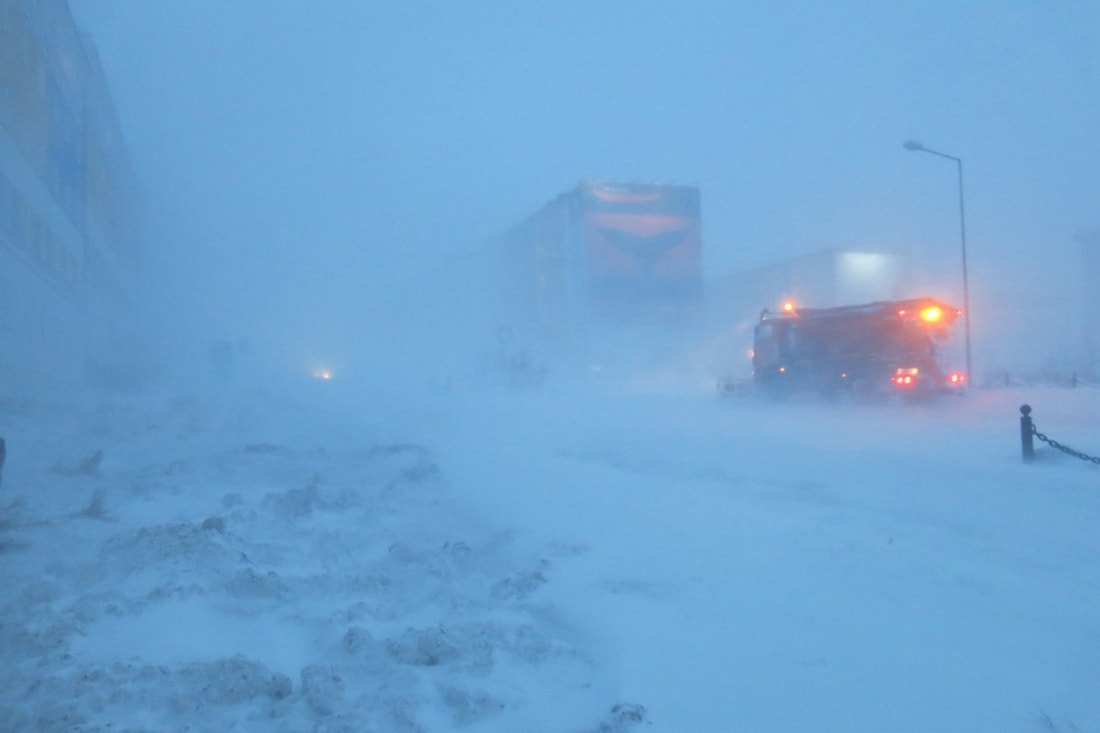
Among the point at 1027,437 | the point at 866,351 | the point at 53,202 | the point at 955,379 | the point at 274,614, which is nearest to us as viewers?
the point at 274,614

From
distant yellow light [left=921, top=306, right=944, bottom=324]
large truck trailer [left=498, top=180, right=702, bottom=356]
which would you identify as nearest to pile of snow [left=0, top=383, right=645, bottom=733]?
distant yellow light [left=921, top=306, right=944, bottom=324]

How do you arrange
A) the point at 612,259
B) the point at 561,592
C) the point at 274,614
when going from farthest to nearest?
the point at 612,259 < the point at 561,592 < the point at 274,614

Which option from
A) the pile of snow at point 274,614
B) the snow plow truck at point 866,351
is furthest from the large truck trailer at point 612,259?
the pile of snow at point 274,614

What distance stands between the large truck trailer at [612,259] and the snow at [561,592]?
31.0m

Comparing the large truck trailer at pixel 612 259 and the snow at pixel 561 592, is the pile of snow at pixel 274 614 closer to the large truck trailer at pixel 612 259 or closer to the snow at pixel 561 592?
the snow at pixel 561 592

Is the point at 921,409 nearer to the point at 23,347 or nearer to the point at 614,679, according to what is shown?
the point at 614,679

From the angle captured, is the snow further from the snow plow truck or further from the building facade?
the building facade

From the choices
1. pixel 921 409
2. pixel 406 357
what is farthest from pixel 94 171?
pixel 921 409

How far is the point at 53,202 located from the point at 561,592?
1031 inches

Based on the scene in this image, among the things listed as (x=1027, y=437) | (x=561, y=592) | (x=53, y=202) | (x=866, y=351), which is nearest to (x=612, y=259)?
(x=866, y=351)

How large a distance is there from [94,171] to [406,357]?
2555 centimetres

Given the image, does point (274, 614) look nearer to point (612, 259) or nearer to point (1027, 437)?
point (1027, 437)

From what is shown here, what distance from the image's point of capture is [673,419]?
49.8 ft

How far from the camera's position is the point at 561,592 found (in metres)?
5.44
